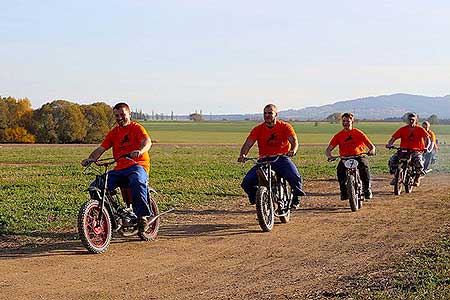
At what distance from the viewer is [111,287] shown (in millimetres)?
7523

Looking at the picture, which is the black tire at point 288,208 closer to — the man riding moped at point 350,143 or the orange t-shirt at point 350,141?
the man riding moped at point 350,143

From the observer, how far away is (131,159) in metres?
10.0

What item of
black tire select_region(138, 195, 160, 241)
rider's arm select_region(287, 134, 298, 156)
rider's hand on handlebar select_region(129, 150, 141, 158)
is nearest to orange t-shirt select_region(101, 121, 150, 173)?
rider's hand on handlebar select_region(129, 150, 141, 158)

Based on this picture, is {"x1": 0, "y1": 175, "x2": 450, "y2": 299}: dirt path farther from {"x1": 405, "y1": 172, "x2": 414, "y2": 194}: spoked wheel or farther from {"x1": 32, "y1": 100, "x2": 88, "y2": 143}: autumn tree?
{"x1": 32, "y1": 100, "x2": 88, "y2": 143}: autumn tree

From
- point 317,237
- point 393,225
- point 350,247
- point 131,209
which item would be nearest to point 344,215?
point 393,225

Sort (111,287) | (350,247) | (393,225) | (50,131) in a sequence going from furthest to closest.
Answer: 1. (50,131)
2. (393,225)
3. (350,247)
4. (111,287)

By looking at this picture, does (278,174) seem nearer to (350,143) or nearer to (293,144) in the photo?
(293,144)

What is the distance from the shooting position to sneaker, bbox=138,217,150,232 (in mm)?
10038

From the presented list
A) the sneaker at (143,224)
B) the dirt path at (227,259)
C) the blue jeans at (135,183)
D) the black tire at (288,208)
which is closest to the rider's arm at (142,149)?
the blue jeans at (135,183)

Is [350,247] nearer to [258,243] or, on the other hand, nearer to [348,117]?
[258,243]

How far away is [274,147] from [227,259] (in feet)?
11.3

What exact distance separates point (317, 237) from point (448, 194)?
23.5 feet

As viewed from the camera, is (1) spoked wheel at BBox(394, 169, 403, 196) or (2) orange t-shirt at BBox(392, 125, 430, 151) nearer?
(1) spoked wheel at BBox(394, 169, 403, 196)

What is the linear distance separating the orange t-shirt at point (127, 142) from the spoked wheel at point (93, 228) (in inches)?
34.4
